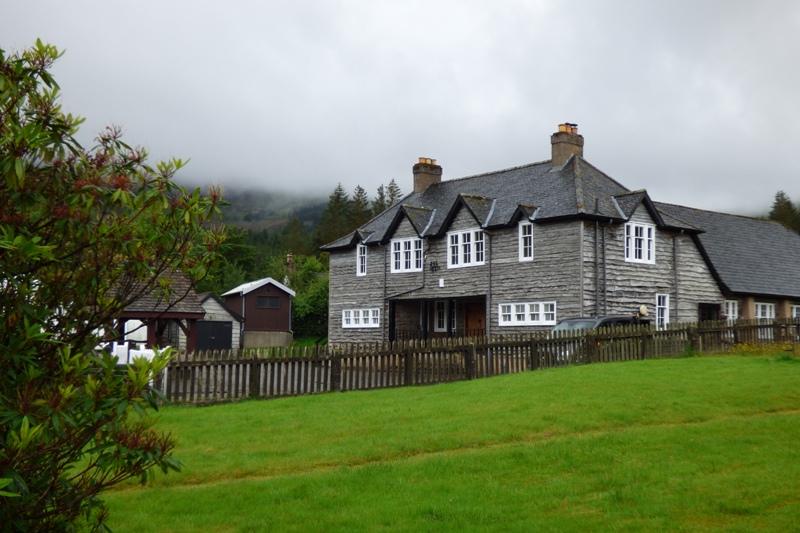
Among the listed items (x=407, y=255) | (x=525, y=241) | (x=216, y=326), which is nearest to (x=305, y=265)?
(x=216, y=326)

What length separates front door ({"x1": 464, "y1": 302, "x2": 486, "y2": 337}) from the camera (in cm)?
3697

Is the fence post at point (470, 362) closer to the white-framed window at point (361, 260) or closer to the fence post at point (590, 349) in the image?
the fence post at point (590, 349)

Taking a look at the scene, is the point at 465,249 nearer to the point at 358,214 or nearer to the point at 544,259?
the point at 544,259

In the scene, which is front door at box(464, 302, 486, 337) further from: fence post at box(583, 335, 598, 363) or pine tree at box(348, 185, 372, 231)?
pine tree at box(348, 185, 372, 231)

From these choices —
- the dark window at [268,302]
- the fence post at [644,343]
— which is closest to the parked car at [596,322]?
the fence post at [644,343]

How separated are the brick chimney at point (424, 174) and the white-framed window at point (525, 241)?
1195cm

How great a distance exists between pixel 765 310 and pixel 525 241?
14.5 metres

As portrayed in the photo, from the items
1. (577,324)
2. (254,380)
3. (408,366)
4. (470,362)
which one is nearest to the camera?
(254,380)

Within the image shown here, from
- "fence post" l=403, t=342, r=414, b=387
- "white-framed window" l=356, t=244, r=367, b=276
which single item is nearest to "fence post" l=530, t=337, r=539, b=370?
"fence post" l=403, t=342, r=414, b=387

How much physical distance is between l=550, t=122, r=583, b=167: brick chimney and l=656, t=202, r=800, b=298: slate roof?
5.34 meters

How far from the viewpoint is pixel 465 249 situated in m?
35.8

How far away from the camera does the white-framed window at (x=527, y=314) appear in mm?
31641

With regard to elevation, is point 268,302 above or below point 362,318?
above

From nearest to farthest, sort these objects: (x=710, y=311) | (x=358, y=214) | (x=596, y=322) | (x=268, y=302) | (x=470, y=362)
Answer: (x=470, y=362) → (x=596, y=322) → (x=710, y=311) → (x=268, y=302) → (x=358, y=214)
